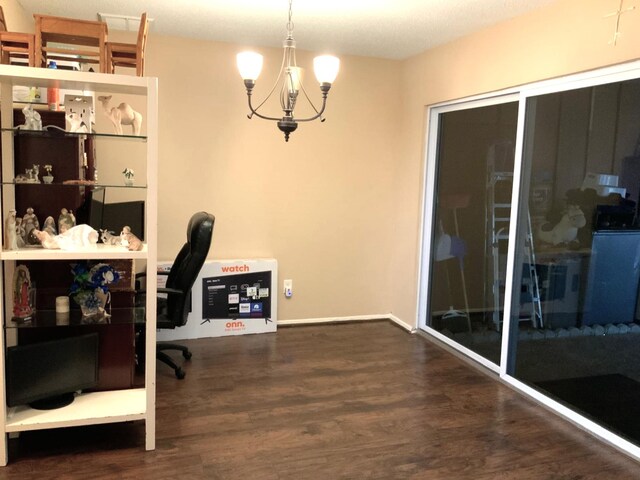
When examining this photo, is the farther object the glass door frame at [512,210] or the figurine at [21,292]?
the glass door frame at [512,210]

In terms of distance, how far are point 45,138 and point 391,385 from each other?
2622mm

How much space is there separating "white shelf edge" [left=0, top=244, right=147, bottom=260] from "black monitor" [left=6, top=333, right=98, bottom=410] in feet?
1.59

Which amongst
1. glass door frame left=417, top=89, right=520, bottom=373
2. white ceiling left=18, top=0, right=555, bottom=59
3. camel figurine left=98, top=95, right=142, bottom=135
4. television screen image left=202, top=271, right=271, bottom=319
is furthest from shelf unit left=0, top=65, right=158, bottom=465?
glass door frame left=417, top=89, right=520, bottom=373

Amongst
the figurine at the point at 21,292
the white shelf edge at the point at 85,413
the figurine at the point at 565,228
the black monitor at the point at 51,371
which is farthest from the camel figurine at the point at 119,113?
the figurine at the point at 565,228

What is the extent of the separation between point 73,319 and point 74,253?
17.4 inches

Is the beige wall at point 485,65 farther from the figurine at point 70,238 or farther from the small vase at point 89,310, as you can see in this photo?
the small vase at point 89,310

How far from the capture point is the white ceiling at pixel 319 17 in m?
3.39

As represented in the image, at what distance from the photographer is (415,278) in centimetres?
484

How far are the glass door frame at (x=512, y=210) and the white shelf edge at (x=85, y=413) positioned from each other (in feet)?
8.07

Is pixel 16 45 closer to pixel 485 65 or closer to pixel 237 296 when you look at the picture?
pixel 237 296

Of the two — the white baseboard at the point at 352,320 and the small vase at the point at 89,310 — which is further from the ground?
the small vase at the point at 89,310

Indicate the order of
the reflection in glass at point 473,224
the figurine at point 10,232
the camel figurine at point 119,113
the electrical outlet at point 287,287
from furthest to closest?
the electrical outlet at point 287,287 → the reflection in glass at point 473,224 → the camel figurine at point 119,113 → the figurine at point 10,232

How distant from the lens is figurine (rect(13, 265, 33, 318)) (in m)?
2.59

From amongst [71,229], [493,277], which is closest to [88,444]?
[71,229]
